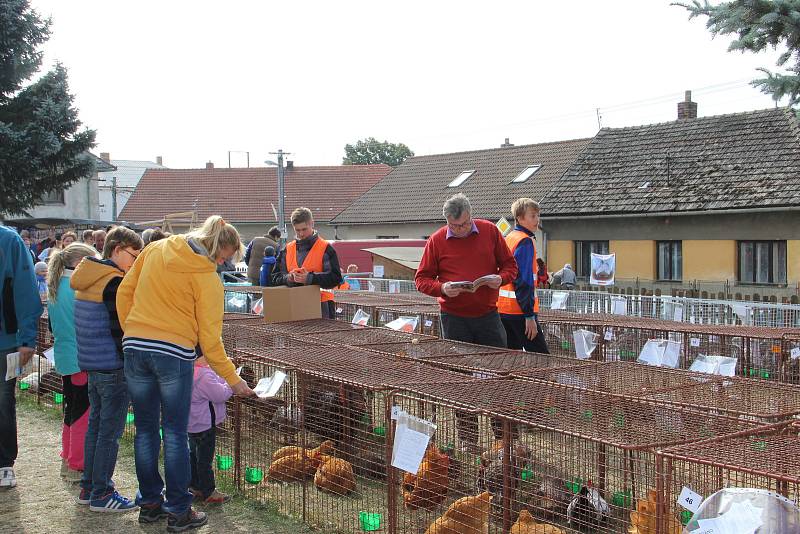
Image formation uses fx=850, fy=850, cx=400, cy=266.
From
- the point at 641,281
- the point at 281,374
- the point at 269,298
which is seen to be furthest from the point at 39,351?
the point at 641,281

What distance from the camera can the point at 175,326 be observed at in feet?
15.8

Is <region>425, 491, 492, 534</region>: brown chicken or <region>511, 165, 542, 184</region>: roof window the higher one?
<region>511, 165, 542, 184</region>: roof window

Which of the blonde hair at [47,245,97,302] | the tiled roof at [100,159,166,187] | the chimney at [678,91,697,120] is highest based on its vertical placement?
the tiled roof at [100,159,166,187]

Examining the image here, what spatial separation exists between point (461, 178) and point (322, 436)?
31662 mm

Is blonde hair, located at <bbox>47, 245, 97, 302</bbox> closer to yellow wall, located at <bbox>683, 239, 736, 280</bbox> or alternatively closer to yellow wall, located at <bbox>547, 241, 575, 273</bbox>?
yellow wall, located at <bbox>683, 239, 736, 280</bbox>

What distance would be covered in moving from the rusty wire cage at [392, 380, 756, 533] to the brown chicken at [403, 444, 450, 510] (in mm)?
51

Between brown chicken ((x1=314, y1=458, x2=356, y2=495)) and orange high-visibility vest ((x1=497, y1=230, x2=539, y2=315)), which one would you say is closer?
brown chicken ((x1=314, y1=458, x2=356, y2=495))

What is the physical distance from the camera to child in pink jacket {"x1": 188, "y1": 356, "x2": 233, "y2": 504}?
5.50 m

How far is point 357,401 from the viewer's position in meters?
5.36

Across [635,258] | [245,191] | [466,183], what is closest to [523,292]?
[635,258]

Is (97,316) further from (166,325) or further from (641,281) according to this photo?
(641,281)

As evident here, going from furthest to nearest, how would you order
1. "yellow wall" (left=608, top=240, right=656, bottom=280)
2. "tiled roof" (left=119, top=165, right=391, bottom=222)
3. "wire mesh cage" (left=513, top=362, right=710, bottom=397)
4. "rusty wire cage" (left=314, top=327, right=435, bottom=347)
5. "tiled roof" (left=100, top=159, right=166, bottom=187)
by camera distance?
"tiled roof" (left=100, top=159, right=166, bottom=187)
"tiled roof" (left=119, top=165, right=391, bottom=222)
"yellow wall" (left=608, top=240, right=656, bottom=280)
"rusty wire cage" (left=314, top=327, right=435, bottom=347)
"wire mesh cage" (left=513, top=362, right=710, bottom=397)

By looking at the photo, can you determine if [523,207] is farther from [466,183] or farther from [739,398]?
[466,183]

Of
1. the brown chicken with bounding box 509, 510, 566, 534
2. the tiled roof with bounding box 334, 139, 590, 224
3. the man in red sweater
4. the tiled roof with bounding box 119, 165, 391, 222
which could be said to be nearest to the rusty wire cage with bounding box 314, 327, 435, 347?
the man in red sweater
